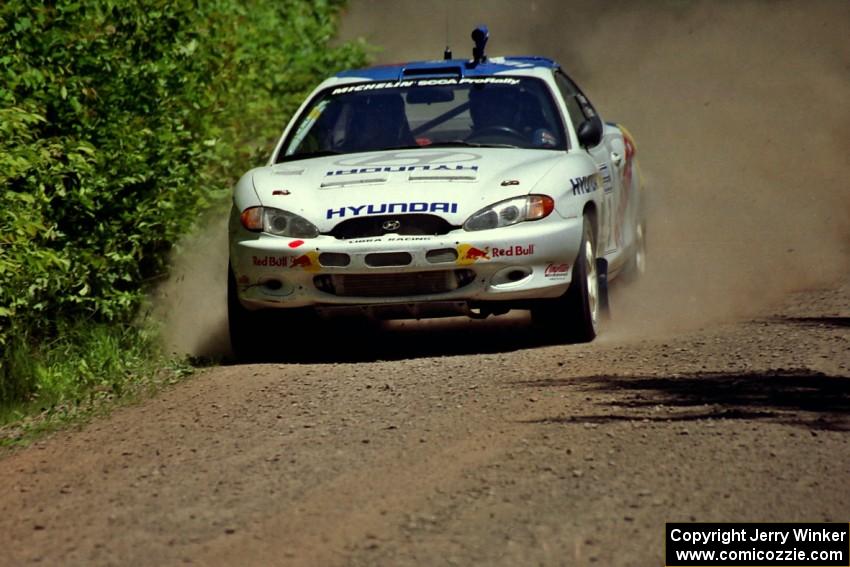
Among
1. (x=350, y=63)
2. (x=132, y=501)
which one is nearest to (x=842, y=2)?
(x=350, y=63)

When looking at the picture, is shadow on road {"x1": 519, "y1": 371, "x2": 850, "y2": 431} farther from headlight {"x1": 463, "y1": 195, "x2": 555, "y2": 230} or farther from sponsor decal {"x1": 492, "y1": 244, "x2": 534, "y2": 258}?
headlight {"x1": 463, "y1": 195, "x2": 555, "y2": 230}

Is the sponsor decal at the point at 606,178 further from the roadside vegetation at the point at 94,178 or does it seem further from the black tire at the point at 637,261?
the roadside vegetation at the point at 94,178

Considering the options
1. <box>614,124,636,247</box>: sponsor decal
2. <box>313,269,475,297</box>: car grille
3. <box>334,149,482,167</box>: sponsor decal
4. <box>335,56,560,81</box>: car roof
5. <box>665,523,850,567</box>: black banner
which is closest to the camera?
<box>665,523,850,567</box>: black banner

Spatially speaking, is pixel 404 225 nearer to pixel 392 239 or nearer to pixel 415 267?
pixel 392 239

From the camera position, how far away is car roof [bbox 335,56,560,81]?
10.9m

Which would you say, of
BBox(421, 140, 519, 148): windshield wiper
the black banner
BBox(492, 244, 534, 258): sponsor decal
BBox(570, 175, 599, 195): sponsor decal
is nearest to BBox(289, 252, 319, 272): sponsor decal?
BBox(492, 244, 534, 258): sponsor decal

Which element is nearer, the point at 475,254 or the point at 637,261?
the point at 475,254

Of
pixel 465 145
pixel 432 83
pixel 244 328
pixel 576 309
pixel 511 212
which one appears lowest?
pixel 244 328

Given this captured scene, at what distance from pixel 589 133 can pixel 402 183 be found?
1455 millimetres

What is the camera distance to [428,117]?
10.7 metres

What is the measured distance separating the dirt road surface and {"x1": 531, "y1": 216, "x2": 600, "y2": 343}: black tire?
175 mm

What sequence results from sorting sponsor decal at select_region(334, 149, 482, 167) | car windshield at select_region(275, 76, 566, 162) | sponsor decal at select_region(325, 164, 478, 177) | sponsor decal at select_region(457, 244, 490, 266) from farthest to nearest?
car windshield at select_region(275, 76, 566, 162)
sponsor decal at select_region(334, 149, 482, 167)
sponsor decal at select_region(325, 164, 478, 177)
sponsor decal at select_region(457, 244, 490, 266)

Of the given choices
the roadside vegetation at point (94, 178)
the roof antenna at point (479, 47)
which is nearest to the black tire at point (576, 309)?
the roof antenna at point (479, 47)

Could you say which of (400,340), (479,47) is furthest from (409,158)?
(479,47)
